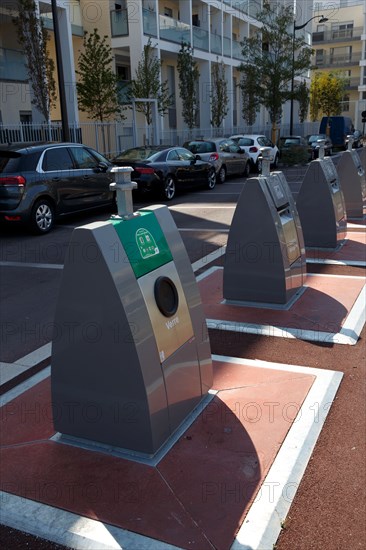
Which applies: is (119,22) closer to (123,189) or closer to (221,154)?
(221,154)

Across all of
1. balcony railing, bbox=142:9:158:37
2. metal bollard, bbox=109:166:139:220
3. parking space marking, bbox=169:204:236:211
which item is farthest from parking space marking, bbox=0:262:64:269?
balcony railing, bbox=142:9:158:37

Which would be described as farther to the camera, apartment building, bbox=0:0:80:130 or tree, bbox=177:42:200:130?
tree, bbox=177:42:200:130

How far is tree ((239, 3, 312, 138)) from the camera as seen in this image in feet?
103

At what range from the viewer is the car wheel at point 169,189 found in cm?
1441

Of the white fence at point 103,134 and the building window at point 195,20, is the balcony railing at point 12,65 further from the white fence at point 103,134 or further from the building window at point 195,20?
the building window at point 195,20

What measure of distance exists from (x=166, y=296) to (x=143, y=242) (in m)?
0.37

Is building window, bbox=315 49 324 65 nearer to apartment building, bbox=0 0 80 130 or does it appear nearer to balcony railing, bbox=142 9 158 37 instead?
balcony railing, bbox=142 9 158 37

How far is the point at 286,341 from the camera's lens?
15.7 ft

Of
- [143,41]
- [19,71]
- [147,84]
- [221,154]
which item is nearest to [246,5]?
[143,41]

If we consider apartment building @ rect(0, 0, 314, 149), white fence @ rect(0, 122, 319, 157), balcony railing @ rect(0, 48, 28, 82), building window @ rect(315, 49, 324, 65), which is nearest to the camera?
white fence @ rect(0, 122, 319, 157)

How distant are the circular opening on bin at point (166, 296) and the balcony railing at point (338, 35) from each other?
75534mm

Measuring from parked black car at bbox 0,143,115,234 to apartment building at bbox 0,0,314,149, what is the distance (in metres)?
9.00

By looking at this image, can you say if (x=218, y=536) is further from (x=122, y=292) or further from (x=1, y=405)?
(x=1, y=405)

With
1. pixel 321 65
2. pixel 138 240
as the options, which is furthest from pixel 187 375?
pixel 321 65
